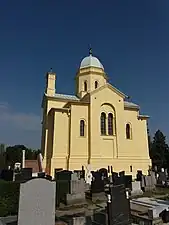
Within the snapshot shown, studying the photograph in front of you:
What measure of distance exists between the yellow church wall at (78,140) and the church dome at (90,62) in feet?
30.1

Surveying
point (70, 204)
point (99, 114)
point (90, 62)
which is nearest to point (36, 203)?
point (70, 204)

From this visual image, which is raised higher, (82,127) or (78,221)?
(82,127)

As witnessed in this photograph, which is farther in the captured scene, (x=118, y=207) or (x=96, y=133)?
(x=96, y=133)

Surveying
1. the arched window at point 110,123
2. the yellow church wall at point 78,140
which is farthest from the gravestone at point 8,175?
the arched window at point 110,123

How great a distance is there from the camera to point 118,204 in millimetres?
6746

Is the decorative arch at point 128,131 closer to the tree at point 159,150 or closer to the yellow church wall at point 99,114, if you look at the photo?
the yellow church wall at point 99,114

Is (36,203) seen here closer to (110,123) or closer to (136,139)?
(110,123)


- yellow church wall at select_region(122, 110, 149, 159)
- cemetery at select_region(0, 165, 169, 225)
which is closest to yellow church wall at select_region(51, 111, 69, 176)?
yellow church wall at select_region(122, 110, 149, 159)

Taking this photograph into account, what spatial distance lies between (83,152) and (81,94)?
9746mm

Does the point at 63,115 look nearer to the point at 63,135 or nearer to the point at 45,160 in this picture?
the point at 63,135

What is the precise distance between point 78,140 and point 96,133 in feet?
7.55

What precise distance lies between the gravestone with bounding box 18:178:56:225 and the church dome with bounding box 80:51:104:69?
91.0ft

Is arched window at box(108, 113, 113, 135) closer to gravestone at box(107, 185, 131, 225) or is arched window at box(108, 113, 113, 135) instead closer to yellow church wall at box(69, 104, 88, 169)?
yellow church wall at box(69, 104, 88, 169)

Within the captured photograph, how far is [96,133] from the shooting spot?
24.5m
